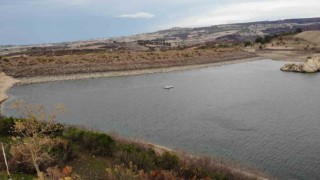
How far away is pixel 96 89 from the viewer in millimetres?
52781

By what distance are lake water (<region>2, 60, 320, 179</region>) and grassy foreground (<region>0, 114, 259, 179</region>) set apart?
403cm

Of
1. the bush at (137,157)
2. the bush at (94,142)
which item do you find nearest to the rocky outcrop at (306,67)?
the bush at (137,157)

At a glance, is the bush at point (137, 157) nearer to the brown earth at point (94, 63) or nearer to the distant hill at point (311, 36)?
the brown earth at point (94, 63)

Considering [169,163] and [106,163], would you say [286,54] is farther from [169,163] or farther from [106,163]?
[106,163]

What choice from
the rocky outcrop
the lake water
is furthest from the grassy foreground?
the rocky outcrop

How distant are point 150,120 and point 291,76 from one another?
117 feet

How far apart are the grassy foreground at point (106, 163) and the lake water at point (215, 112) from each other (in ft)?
13.2

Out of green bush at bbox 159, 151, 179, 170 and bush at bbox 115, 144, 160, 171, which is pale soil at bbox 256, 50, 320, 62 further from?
green bush at bbox 159, 151, 179, 170

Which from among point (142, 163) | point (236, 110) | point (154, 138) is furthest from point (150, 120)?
point (142, 163)

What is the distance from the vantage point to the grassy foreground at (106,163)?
1676 centimetres

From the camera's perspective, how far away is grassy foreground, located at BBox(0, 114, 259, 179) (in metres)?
16.8

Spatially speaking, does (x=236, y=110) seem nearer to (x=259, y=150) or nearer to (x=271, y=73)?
(x=259, y=150)

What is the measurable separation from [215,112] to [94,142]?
1600cm

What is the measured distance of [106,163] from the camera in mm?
19781
